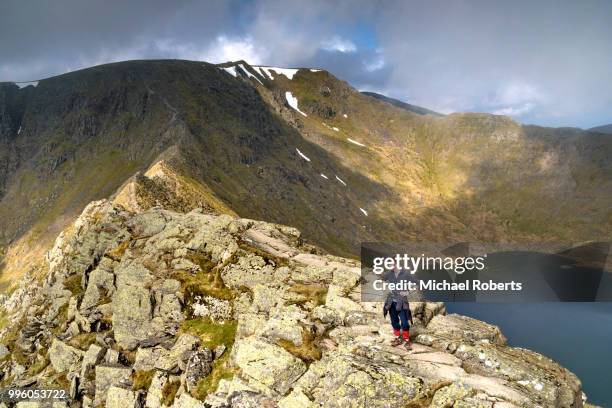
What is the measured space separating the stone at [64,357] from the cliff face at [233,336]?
8cm

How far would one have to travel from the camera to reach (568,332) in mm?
121062

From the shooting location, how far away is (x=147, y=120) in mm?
195500

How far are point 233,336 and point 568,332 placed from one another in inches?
4832


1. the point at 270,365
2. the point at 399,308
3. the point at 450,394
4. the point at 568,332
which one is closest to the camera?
the point at 450,394

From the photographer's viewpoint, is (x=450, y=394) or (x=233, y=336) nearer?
(x=450, y=394)

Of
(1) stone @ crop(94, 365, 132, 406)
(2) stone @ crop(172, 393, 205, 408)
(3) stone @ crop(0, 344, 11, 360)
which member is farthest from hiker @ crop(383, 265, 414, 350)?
(3) stone @ crop(0, 344, 11, 360)

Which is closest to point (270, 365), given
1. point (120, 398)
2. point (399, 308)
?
point (399, 308)

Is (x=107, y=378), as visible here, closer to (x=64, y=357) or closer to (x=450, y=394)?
(x=64, y=357)

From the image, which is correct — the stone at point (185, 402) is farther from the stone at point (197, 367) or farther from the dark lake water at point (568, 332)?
the dark lake water at point (568, 332)

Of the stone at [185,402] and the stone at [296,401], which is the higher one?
the stone at [296,401]

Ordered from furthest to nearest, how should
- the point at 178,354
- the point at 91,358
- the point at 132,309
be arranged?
the point at 132,309 < the point at 91,358 < the point at 178,354

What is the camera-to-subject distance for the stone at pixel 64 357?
31625 mm

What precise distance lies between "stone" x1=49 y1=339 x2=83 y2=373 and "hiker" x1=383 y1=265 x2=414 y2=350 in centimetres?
2331

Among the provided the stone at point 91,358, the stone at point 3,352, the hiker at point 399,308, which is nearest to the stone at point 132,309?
the stone at point 91,358
